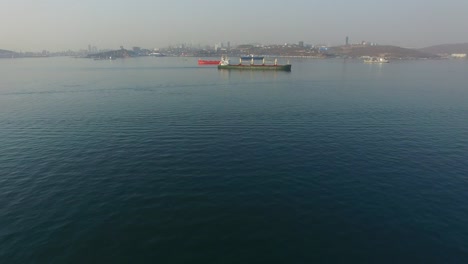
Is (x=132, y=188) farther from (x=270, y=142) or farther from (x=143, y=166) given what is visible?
(x=270, y=142)

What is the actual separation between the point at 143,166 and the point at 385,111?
215ft

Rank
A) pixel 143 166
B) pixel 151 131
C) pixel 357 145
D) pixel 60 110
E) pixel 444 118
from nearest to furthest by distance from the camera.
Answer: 1. pixel 143 166
2. pixel 357 145
3. pixel 151 131
4. pixel 444 118
5. pixel 60 110

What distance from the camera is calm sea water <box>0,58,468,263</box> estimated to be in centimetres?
2395

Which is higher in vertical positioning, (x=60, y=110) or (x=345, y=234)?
(x=60, y=110)

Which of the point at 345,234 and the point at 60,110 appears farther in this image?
the point at 60,110

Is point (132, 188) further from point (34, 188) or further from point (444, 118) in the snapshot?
point (444, 118)

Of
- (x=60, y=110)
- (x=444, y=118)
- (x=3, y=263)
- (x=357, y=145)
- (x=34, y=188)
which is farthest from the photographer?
(x=60, y=110)

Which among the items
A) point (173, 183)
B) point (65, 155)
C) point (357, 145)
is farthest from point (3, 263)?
point (357, 145)

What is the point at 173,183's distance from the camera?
3462 cm

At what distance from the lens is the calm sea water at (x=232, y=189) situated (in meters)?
24.0

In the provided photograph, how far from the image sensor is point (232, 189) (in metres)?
33.5

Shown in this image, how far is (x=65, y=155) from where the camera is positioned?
43250 millimetres

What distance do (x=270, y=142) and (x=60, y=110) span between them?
5869 centimetres

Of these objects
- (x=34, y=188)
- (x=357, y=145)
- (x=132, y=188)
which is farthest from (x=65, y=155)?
(x=357, y=145)
